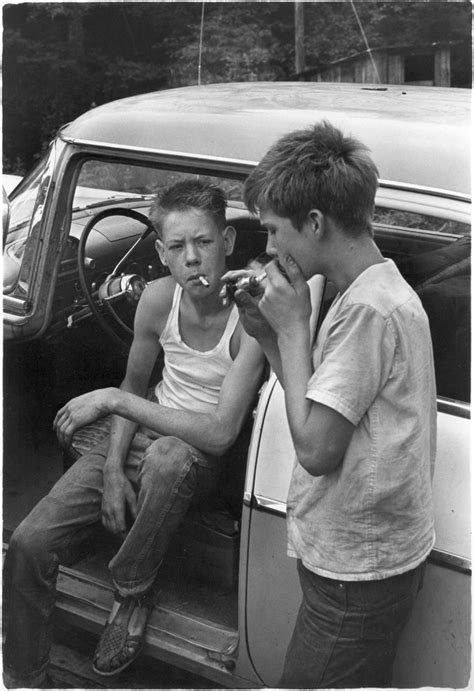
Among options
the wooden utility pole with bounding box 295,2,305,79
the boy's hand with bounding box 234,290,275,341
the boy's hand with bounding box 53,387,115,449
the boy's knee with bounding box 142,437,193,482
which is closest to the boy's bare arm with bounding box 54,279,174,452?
the boy's hand with bounding box 53,387,115,449

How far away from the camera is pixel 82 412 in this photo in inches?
99.4

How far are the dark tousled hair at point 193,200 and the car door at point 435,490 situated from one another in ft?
1.61

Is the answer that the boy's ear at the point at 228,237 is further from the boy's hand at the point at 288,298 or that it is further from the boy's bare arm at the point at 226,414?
the boy's hand at the point at 288,298

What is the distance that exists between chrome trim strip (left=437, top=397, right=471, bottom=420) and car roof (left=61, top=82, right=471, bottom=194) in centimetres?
49

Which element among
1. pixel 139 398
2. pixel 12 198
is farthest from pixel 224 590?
pixel 12 198

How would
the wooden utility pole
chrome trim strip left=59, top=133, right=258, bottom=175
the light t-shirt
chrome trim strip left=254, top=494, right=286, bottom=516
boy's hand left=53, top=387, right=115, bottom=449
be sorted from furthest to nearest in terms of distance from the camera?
the wooden utility pole, boy's hand left=53, top=387, right=115, bottom=449, chrome trim strip left=59, top=133, right=258, bottom=175, chrome trim strip left=254, top=494, right=286, bottom=516, the light t-shirt

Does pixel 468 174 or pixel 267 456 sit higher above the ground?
pixel 468 174

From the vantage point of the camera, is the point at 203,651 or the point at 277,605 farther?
the point at 203,651

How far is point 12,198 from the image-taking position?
3170 mm

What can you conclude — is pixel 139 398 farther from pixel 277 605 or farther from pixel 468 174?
pixel 468 174

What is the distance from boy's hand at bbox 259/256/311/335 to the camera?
1.67m

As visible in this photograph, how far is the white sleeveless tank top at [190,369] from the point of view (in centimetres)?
240

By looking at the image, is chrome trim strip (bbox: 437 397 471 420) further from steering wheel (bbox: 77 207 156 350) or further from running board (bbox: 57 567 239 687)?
steering wheel (bbox: 77 207 156 350)

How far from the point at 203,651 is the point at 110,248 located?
1665mm
